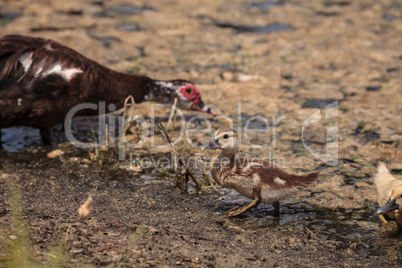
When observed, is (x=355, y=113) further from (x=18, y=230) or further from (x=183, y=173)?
(x=18, y=230)

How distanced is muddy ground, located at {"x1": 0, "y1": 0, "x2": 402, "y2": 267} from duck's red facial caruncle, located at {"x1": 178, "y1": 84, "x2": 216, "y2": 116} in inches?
6.6

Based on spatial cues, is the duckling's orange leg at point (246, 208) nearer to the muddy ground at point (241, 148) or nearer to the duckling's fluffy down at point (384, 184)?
the muddy ground at point (241, 148)

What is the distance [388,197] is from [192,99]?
3.13 metres

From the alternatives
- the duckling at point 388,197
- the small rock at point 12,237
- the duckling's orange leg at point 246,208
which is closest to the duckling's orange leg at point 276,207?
the duckling's orange leg at point 246,208

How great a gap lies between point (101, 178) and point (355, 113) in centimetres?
350

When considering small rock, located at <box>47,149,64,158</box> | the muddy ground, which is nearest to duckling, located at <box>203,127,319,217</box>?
the muddy ground

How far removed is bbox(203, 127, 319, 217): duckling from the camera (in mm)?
4352

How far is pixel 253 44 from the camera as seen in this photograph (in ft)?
28.9

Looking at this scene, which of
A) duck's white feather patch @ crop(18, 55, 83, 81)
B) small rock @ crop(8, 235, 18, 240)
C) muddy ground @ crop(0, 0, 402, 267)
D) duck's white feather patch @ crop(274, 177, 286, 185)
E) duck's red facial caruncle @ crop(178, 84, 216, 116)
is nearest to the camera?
small rock @ crop(8, 235, 18, 240)

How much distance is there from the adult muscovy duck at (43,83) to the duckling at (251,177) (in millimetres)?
2124

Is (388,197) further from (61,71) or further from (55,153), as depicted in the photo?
(61,71)

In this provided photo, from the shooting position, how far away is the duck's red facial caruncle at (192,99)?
6729 millimetres

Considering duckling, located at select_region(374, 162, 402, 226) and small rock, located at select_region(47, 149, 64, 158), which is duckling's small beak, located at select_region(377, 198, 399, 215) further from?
small rock, located at select_region(47, 149, 64, 158)

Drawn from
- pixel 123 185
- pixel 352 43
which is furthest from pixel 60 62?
pixel 352 43
